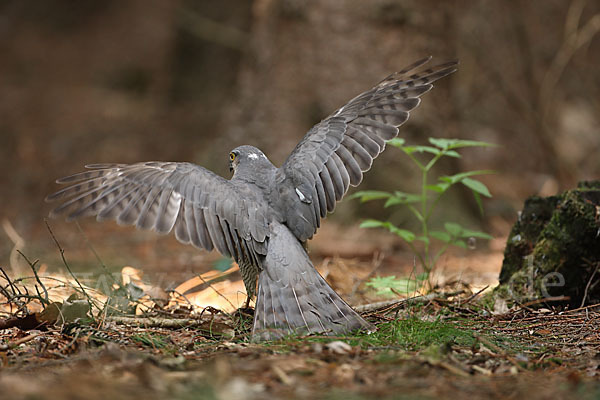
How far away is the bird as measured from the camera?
3.49 m

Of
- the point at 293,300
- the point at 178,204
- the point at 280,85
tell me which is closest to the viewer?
the point at 293,300

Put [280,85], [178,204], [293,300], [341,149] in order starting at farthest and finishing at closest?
[280,85], [341,149], [178,204], [293,300]

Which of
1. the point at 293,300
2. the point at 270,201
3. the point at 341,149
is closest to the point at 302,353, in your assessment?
the point at 293,300

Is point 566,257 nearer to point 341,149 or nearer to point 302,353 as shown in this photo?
point 341,149

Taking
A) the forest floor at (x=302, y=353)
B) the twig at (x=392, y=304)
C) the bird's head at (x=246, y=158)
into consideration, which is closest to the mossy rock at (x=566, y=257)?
the forest floor at (x=302, y=353)

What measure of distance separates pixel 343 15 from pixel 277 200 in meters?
3.79

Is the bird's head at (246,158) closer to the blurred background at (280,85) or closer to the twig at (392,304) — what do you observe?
the twig at (392,304)

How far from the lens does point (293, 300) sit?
11.3 ft

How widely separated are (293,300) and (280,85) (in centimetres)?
435

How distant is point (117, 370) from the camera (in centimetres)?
226

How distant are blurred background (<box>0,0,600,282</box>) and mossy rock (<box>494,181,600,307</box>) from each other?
2759 millimetres

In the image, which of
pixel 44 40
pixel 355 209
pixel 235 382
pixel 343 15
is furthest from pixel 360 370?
pixel 44 40

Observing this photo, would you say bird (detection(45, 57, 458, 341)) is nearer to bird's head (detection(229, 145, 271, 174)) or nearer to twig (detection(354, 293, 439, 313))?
bird's head (detection(229, 145, 271, 174))

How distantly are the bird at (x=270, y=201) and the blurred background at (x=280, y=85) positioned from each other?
8.84 feet
